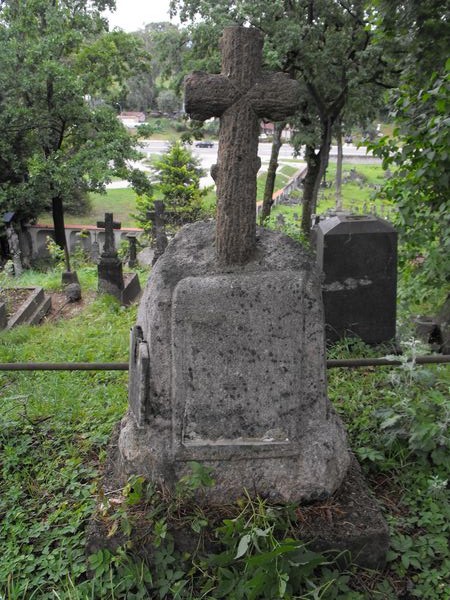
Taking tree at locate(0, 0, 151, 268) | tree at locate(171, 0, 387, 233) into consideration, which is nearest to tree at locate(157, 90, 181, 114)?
tree at locate(0, 0, 151, 268)

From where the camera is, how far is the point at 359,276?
482 cm

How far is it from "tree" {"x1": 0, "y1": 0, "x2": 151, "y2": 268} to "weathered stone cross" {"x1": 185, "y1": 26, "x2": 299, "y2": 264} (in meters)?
12.8

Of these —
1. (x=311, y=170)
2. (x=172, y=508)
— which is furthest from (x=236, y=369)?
(x=311, y=170)

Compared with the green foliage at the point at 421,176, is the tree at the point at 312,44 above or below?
above

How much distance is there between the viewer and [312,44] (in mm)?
12680

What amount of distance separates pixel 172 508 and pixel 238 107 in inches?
65.6

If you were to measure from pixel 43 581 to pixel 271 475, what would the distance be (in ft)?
3.35

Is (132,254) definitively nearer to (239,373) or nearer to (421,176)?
(421,176)

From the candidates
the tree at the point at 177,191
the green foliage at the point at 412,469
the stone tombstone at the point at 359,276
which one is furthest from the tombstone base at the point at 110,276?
the tree at the point at 177,191

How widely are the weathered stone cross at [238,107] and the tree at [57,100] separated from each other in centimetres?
1276

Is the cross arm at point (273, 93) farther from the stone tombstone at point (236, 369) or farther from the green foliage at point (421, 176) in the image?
the green foliage at point (421, 176)

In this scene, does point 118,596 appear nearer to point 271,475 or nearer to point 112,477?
point 112,477

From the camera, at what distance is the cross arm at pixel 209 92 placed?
219 centimetres

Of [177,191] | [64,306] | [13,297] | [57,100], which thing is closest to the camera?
[13,297]
